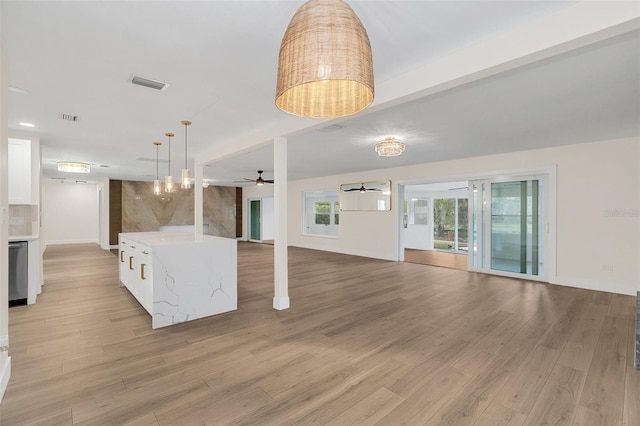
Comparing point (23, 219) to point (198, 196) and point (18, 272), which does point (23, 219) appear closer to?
point (18, 272)

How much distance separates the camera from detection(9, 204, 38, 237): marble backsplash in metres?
4.46

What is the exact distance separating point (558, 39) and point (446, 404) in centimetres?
250

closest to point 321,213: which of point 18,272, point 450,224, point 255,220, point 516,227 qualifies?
point 255,220

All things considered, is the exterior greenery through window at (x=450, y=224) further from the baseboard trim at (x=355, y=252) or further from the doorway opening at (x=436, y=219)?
the baseboard trim at (x=355, y=252)

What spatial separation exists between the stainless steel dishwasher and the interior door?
9134 millimetres

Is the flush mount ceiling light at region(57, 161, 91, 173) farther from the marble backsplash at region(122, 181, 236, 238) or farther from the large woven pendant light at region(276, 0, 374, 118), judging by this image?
the large woven pendant light at region(276, 0, 374, 118)

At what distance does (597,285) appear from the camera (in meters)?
5.02

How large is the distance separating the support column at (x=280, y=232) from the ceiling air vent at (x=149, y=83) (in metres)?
1.53

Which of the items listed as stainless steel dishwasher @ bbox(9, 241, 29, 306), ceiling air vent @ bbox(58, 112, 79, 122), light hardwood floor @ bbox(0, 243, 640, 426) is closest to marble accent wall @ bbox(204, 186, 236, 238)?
light hardwood floor @ bbox(0, 243, 640, 426)

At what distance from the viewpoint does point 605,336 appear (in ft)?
10.3

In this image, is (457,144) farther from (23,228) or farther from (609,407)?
(23,228)

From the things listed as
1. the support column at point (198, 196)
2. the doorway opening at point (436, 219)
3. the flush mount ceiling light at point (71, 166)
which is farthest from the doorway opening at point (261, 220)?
the flush mount ceiling light at point (71, 166)

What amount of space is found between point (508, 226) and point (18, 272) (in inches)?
331

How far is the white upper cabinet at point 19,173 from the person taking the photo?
441 cm
